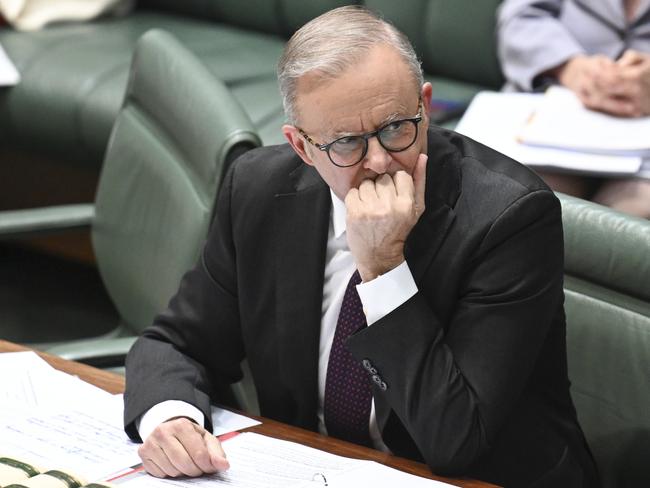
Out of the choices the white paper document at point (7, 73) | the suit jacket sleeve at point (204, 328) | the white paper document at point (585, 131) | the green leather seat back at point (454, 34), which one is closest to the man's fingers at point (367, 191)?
the suit jacket sleeve at point (204, 328)

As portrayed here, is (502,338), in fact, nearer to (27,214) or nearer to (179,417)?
(179,417)

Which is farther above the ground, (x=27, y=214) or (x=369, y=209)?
(x=369, y=209)

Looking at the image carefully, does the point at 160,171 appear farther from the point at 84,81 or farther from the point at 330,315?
the point at 84,81

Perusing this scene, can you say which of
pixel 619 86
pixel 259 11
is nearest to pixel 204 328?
pixel 619 86

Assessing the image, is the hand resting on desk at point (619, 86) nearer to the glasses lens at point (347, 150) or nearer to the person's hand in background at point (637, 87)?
the person's hand in background at point (637, 87)

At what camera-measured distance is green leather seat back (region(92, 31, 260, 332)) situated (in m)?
2.03

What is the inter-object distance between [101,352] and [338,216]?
62 cm

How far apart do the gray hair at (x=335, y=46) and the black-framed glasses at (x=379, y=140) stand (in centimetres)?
6

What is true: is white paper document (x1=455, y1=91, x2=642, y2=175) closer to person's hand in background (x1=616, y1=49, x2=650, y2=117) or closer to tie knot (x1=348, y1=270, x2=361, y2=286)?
person's hand in background (x1=616, y1=49, x2=650, y2=117)

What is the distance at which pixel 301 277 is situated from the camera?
64.0 inches

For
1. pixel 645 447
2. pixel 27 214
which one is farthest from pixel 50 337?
pixel 645 447

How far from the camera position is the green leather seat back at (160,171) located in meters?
2.03

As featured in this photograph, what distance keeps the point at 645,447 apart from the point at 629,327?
189 millimetres

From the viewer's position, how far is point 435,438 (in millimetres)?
1442
